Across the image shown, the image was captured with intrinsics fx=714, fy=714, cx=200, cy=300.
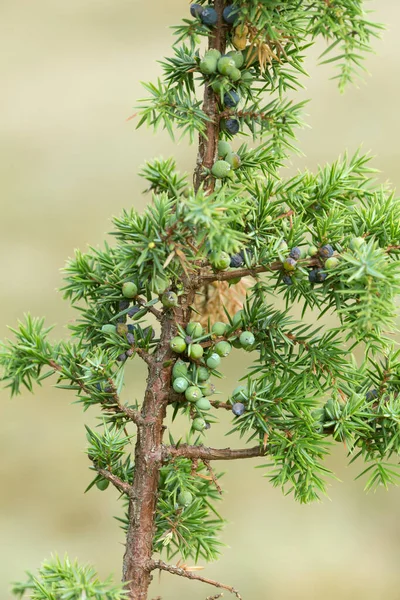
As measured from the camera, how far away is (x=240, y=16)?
1.57ft

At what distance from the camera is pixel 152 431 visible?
54 cm

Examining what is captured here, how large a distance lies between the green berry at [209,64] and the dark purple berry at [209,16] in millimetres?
30

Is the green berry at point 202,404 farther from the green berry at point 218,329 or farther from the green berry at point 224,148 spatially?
the green berry at point 224,148

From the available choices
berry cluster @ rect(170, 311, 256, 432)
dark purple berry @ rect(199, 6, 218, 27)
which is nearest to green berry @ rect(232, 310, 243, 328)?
berry cluster @ rect(170, 311, 256, 432)

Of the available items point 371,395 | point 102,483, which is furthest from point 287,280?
point 102,483

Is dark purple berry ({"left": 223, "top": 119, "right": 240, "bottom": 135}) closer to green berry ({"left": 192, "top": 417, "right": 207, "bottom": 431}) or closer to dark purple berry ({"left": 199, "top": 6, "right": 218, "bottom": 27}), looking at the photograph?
dark purple berry ({"left": 199, "top": 6, "right": 218, "bottom": 27})

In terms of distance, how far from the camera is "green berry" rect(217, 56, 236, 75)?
491mm

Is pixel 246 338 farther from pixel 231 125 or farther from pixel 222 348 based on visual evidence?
pixel 231 125

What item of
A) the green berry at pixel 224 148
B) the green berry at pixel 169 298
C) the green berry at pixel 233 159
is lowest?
the green berry at pixel 169 298

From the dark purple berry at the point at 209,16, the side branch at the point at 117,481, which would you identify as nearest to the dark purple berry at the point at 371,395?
the side branch at the point at 117,481

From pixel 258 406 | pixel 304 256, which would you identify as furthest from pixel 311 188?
pixel 258 406

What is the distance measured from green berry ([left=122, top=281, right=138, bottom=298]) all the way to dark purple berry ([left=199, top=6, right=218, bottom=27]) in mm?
194

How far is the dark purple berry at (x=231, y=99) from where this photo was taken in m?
0.51

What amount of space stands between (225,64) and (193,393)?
23 centimetres
